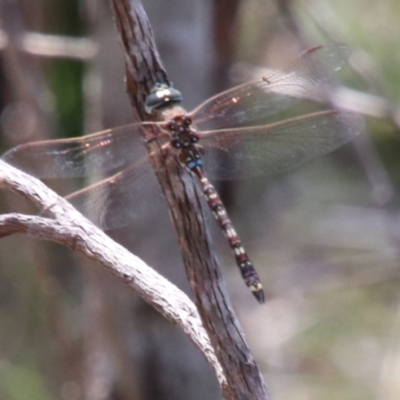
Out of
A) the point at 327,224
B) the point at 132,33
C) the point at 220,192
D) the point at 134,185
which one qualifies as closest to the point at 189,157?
the point at 134,185

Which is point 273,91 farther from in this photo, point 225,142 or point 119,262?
point 119,262

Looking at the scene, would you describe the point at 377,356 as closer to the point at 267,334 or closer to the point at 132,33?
the point at 267,334

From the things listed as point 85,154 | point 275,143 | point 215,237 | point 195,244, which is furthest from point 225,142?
point 215,237

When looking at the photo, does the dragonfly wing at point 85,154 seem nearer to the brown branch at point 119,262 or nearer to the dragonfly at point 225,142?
the dragonfly at point 225,142

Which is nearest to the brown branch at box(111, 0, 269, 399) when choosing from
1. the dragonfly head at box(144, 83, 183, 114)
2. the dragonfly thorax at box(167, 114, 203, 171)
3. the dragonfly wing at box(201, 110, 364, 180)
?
the dragonfly head at box(144, 83, 183, 114)

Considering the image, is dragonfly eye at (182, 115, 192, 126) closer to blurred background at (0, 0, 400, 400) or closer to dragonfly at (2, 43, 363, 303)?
dragonfly at (2, 43, 363, 303)
